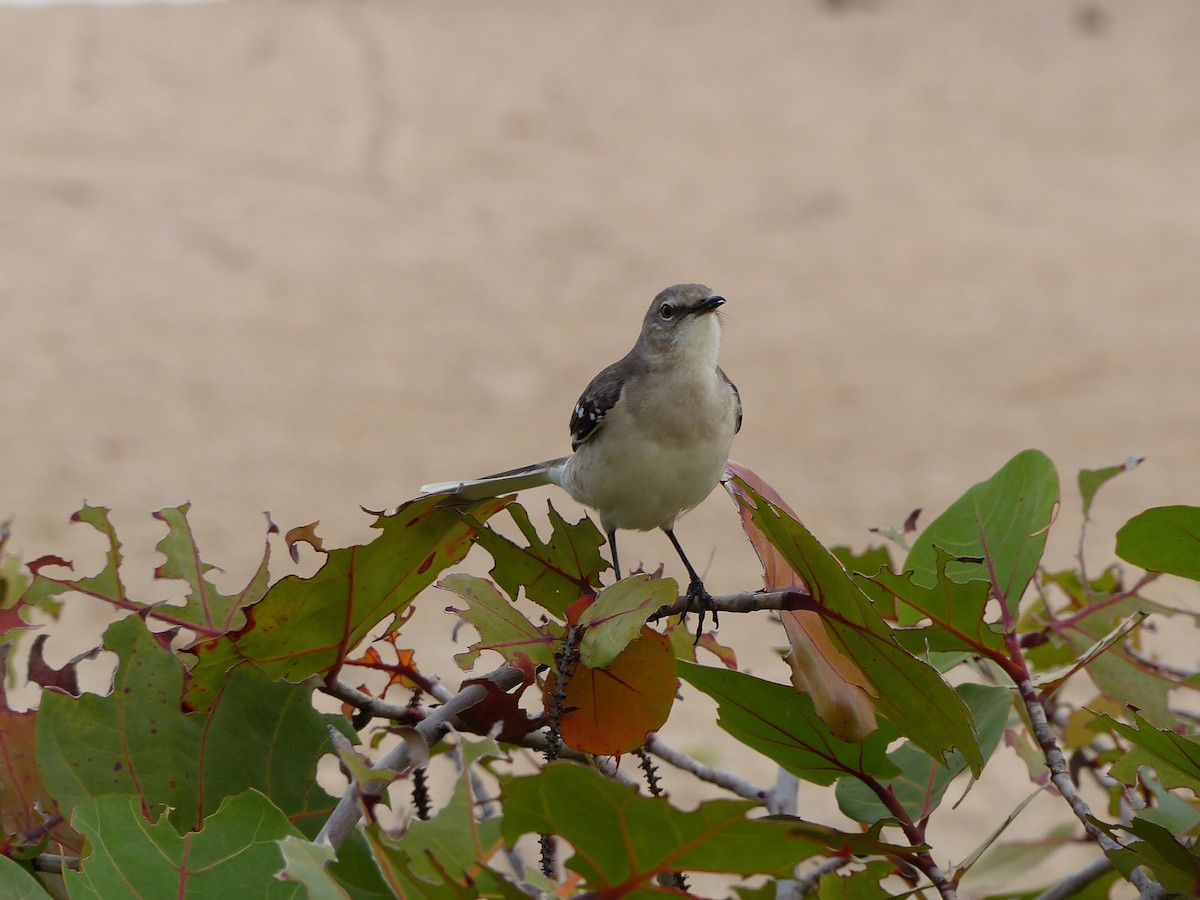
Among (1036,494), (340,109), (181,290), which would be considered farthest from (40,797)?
(340,109)

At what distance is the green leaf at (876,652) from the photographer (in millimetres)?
1279

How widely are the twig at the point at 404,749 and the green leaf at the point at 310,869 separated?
2.1 inches

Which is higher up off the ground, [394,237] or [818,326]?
[394,237]

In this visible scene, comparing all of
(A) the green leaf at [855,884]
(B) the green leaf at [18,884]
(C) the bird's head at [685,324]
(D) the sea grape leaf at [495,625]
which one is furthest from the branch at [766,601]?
(C) the bird's head at [685,324]

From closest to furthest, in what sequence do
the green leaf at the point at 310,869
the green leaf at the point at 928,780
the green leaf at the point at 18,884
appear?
the green leaf at the point at 310,869, the green leaf at the point at 18,884, the green leaf at the point at 928,780

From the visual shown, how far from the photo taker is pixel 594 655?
4.42 ft

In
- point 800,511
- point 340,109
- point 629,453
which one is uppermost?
point 340,109

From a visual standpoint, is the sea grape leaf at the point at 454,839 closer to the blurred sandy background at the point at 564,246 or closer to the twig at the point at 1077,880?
the twig at the point at 1077,880

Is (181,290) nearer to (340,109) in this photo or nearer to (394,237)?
(394,237)

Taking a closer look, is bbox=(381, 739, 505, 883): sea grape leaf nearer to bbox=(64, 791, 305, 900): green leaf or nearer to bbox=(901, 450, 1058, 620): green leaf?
bbox=(64, 791, 305, 900): green leaf

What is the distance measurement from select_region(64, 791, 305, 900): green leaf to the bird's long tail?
1.85ft

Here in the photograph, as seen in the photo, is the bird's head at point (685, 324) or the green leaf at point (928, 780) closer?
the green leaf at point (928, 780)

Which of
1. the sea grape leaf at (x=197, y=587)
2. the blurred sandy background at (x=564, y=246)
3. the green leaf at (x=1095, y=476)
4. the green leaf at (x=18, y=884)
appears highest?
the blurred sandy background at (x=564, y=246)

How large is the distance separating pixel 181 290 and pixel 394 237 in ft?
15.2
